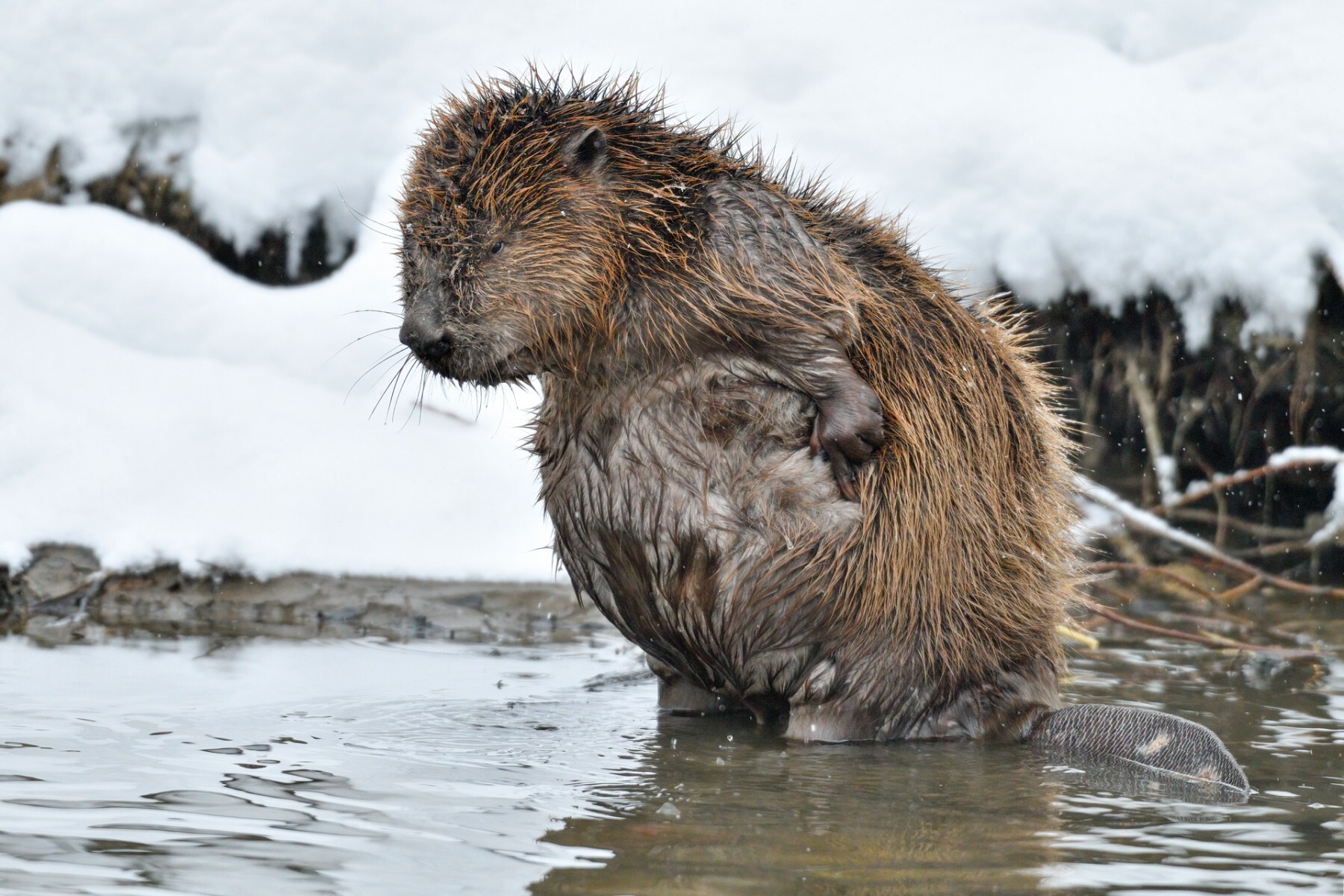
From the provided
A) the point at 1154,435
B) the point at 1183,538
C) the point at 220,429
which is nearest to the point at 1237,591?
the point at 1183,538

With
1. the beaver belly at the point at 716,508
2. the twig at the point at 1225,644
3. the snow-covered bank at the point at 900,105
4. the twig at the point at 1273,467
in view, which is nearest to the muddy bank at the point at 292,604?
the beaver belly at the point at 716,508

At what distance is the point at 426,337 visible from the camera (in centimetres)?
324

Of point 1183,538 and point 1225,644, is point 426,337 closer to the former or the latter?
point 1225,644

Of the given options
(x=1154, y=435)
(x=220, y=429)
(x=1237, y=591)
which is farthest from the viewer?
(x=1154, y=435)

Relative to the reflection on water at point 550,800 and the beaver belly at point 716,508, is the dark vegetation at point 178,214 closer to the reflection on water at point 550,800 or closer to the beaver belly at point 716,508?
the reflection on water at point 550,800

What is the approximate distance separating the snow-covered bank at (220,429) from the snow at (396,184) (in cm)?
1

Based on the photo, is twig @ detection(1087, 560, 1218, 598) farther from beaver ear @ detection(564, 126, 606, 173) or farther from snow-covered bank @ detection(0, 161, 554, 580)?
beaver ear @ detection(564, 126, 606, 173)

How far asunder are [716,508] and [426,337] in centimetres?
74

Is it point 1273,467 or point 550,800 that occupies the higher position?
point 1273,467

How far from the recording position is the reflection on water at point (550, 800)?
2.31m

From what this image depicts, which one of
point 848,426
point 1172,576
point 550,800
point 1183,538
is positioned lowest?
point 550,800

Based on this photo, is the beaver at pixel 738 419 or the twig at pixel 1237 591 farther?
the twig at pixel 1237 591

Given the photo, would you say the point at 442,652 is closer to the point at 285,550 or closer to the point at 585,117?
the point at 285,550

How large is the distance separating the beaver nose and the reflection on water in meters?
0.85
